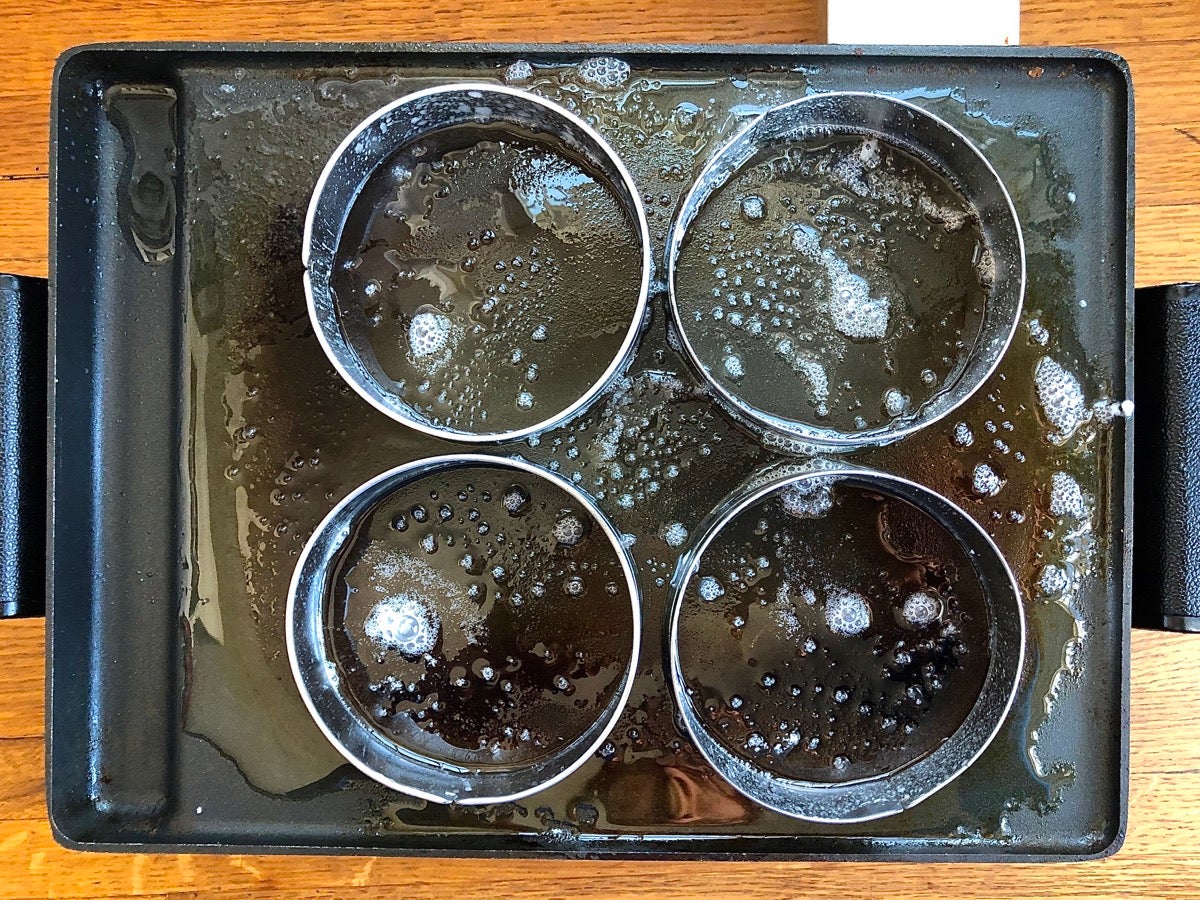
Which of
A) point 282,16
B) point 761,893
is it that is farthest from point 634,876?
point 282,16

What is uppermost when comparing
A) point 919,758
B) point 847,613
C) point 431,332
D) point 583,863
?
point 431,332

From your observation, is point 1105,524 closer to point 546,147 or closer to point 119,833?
point 546,147

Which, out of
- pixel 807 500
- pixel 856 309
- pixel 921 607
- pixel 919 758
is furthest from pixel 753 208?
pixel 919 758

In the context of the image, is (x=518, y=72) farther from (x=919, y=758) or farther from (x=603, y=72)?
(x=919, y=758)

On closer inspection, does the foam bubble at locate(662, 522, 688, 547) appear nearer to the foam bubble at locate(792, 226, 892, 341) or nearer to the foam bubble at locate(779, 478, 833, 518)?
the foam bubble at locate(779, 478, 833, 518)

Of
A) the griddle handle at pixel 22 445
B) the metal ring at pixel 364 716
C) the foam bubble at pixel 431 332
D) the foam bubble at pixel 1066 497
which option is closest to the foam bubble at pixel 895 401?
the foam bubble at pixel 1066 497

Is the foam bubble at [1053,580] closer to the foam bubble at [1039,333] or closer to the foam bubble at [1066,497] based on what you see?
the foam bubble at [1066,497]
